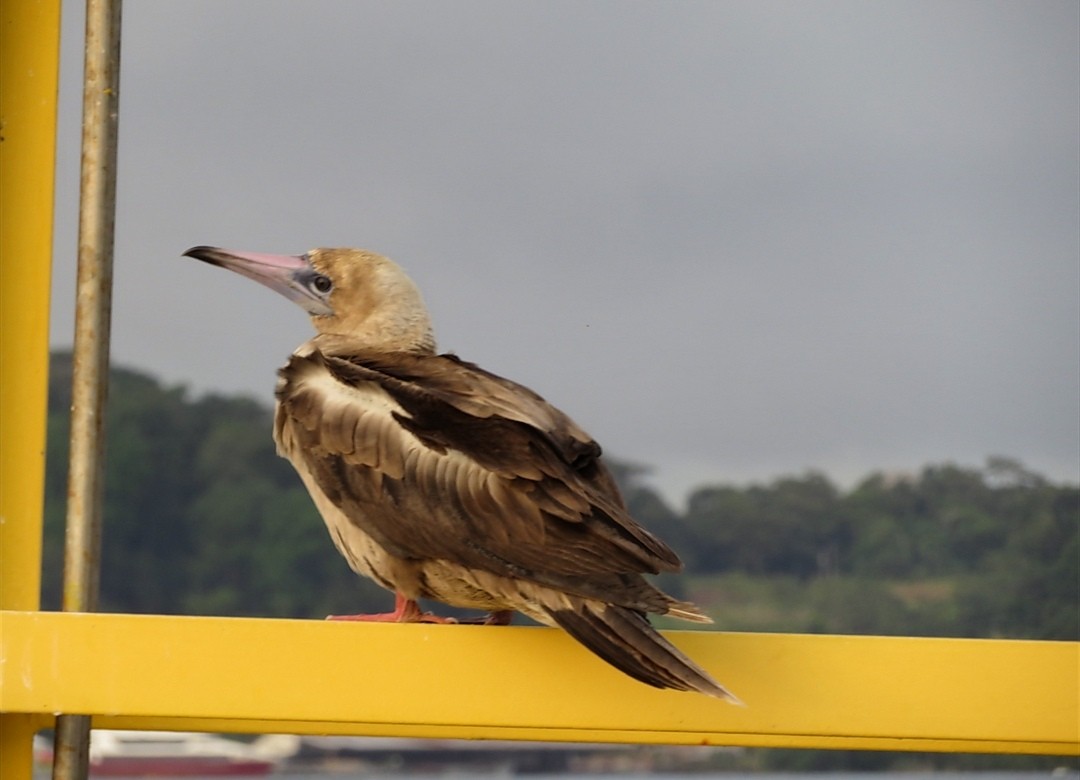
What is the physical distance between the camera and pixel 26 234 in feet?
13.4

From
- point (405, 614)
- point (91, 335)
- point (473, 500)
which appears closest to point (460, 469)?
point (473, 500)

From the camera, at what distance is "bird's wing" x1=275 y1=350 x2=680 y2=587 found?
3949 mm

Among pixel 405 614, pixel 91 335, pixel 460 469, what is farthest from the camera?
pixel 405 614

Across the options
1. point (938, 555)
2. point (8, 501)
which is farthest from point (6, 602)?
point (938, 555)

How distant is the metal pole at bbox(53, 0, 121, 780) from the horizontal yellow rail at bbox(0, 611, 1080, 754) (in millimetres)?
239

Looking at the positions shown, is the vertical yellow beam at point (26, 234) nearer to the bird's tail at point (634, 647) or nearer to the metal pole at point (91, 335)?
the metal pole at point (91, 335)

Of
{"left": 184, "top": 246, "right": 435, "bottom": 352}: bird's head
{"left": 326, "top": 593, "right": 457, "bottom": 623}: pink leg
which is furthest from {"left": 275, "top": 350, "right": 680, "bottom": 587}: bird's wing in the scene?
{"left": 184, "top": 246, "right": 435, "bottom": 352}: bird's head

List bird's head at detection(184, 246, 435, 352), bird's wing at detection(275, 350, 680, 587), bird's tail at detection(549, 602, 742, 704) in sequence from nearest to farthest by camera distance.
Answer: bird's tail at detection(549, 602, 742, 704), bird's wing at detection(275, 350, 680, 587), bird's head at detection(184, 246, 435, 352)

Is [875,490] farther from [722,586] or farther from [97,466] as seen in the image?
[97,466]

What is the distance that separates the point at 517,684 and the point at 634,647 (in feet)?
0.90

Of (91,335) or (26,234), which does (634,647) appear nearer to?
(91,335)

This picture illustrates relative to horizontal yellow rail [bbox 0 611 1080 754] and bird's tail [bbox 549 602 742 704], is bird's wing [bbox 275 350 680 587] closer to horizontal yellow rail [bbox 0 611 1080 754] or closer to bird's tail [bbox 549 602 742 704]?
bird's tail [bbox 549 602 742 704]

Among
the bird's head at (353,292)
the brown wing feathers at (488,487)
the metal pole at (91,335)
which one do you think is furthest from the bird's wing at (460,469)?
the metal pole at (91,335)

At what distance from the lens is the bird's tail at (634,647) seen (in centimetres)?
362
